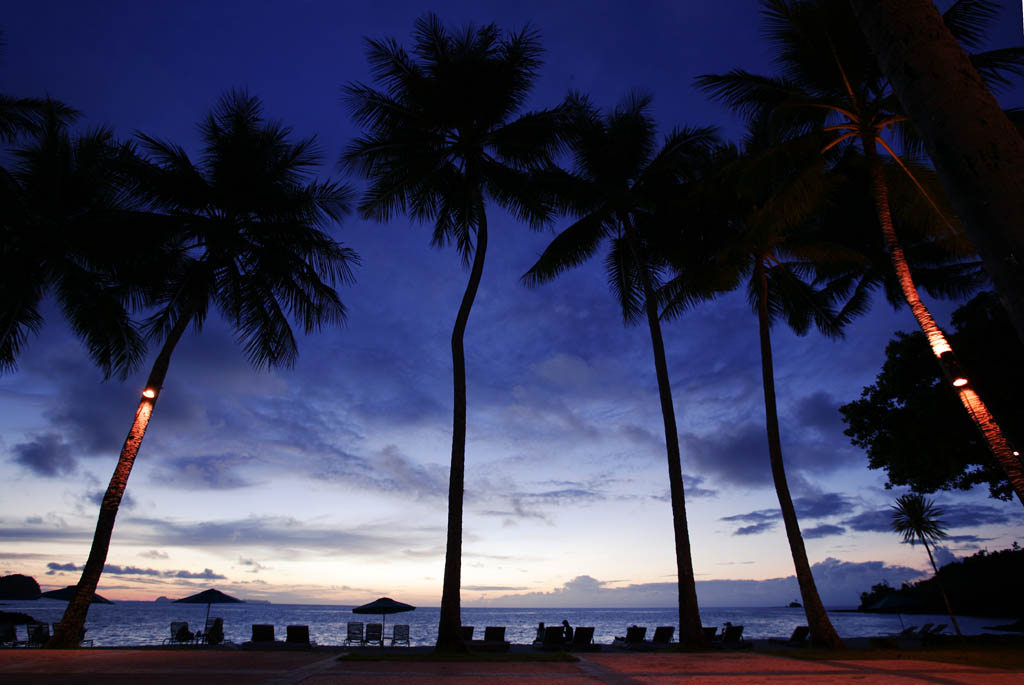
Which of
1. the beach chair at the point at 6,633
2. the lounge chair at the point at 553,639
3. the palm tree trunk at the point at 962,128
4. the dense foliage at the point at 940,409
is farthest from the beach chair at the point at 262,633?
the dense foliage at the point at 940,409

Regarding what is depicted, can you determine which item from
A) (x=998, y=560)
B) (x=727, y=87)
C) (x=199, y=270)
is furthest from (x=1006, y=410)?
(x=998, y=560)

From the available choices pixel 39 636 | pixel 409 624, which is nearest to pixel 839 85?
pixel 39 636

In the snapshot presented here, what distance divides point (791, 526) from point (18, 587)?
31647 mm

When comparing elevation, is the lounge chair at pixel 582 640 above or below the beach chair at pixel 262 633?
below

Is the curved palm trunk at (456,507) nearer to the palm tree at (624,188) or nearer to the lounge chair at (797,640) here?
the palm tree at (624,188)

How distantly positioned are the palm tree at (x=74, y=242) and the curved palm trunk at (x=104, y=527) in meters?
3.14

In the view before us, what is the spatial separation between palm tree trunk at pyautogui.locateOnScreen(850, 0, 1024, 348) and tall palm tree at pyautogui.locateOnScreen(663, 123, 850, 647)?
44.3ft

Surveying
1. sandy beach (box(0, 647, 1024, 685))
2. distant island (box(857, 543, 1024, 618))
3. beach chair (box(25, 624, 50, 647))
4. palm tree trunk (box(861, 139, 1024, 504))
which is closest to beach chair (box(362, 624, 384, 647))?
sandy beach (box(0, 647, 1024, 685))

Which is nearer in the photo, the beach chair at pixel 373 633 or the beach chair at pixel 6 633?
the beach chair at pixel 6 633

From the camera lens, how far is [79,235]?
1745cm

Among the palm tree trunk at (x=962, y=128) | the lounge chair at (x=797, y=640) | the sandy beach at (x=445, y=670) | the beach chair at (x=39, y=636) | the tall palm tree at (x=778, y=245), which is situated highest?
the tall palm tree at (x=778, y=245)

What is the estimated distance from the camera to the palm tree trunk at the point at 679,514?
15.3m

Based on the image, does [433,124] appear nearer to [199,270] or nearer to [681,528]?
[199,270]

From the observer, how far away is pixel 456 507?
1424cm
